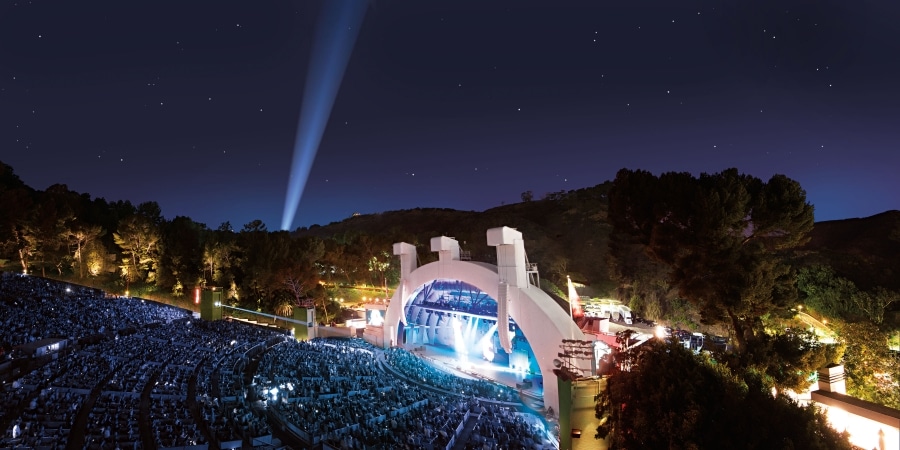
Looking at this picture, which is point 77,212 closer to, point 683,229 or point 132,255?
point 132,255

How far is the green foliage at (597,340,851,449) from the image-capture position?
898 cm

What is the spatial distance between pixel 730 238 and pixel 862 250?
29.5 m

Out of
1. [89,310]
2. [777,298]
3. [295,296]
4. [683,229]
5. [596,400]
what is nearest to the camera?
[596,400]

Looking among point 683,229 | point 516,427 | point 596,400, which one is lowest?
point 516,427

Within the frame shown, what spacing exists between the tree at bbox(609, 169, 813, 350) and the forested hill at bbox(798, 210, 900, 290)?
51.8 feet

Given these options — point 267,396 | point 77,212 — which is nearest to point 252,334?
point 267,396

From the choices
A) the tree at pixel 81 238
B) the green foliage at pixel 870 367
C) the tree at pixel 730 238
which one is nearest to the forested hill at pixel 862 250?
the green foliage at pixel 870 367

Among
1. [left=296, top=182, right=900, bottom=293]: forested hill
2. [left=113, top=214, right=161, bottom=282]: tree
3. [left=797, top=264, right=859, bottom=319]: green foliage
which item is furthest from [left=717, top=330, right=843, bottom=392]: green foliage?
[left=113, top=214, right=161, bottom=282]: tree

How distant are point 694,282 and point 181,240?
45.2 m

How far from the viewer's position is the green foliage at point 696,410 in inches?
353

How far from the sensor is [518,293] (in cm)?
2108

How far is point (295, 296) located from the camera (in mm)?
39531

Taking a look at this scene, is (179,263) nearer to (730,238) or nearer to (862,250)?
(730,238)

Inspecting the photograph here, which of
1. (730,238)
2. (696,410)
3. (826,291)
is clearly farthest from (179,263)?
(826,291)
